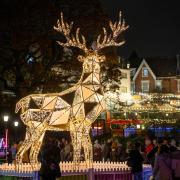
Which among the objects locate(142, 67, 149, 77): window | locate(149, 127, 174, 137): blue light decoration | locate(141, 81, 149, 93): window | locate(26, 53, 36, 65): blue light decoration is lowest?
locate(149, 127, 174, 137): blue light decoration

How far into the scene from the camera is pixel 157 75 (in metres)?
68.8

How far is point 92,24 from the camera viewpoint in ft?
107

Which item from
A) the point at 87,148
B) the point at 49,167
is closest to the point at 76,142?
the point at 87,148

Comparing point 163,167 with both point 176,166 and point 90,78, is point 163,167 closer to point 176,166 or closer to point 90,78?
point 176,166

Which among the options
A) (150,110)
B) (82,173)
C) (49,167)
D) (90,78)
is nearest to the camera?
(49,167)

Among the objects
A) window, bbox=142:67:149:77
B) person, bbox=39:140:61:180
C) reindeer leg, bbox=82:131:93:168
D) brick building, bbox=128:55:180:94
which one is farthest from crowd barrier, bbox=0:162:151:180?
window, bbox=142:67:149:77

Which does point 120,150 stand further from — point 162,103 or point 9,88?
point 162,103

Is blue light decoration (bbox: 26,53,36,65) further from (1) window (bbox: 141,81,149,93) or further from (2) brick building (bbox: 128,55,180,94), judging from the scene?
(1) window (bbox: 141,81,149,93)

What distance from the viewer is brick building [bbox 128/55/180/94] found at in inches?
2692

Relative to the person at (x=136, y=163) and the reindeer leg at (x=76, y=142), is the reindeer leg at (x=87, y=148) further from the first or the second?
the person at (x=136, y=163)

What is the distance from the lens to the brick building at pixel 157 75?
224ft

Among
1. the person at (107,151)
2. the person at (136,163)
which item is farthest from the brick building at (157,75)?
the person at (136,163)

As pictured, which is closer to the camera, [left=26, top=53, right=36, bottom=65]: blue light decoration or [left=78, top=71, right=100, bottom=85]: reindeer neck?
[left=78, top=71, right=100, bottom=85]: reindeer neck

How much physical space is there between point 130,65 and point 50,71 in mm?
40859
